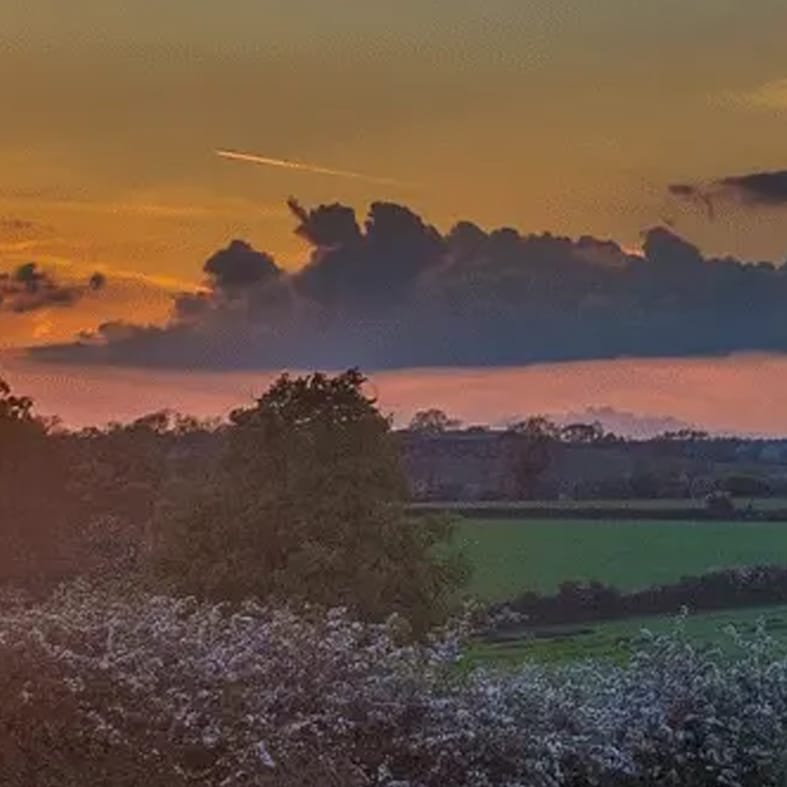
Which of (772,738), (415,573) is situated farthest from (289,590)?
(772,738)

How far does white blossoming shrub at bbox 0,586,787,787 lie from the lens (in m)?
15.2

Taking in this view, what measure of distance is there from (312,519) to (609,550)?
2861 cm

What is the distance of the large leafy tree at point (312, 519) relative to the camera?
2945 centimetres

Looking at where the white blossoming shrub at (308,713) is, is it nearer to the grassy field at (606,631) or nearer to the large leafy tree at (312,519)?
the large leafy tree at (312,519)

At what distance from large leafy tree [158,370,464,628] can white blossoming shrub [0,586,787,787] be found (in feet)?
37.0

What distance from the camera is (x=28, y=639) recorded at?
15.4m

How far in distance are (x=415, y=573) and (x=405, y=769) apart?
14.8 metres

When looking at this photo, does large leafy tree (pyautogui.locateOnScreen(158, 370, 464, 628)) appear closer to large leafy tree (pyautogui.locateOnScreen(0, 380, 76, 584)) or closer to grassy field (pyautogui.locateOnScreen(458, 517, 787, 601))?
large leafy tree (pyautogui.locateOnScreen(0, 380, 76, 584))

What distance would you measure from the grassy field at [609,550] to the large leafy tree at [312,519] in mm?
18638

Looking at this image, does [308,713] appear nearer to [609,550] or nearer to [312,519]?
[312,519]

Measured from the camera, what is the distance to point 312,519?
3016 centimetres

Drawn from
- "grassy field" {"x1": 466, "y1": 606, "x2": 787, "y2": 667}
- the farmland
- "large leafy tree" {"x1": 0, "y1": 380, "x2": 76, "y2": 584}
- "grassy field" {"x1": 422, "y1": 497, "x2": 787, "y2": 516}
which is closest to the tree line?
"grassy field" {"x1": 466, "y1": 606, "x2": 787, "y2": 667}

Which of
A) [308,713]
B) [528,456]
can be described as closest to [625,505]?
[528,456]

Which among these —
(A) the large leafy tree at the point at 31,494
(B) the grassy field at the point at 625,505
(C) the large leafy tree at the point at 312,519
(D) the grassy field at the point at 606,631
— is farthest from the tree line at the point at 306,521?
(B) the grassy field at the point at 625,505
